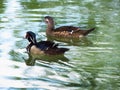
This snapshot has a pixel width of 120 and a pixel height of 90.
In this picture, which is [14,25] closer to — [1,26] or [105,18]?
[1,26]

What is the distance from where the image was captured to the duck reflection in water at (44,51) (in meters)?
12.9

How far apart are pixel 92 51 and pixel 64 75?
2.15m

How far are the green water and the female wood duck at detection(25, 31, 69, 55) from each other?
18 cm

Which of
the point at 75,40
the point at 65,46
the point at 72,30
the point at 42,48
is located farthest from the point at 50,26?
the point at 42,48

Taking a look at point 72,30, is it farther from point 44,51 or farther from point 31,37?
point 44,51

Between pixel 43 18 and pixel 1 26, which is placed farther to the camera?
pixel 43 18

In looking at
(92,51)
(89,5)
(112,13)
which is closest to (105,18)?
(112,13)


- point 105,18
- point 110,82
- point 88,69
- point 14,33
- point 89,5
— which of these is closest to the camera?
point 110,82

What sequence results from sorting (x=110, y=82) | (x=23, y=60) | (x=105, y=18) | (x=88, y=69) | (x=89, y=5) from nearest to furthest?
1. (x=110, y=82)
2. (x=88, y=69)
3. (x=23, y=60)
4. (x=105, y=18)
5. (x=89, y=5)

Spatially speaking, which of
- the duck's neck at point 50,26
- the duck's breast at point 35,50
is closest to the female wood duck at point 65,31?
the duck's neck at point 50,26

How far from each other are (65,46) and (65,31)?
3.64 feet

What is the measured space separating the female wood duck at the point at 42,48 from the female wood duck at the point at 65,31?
61.5 inches

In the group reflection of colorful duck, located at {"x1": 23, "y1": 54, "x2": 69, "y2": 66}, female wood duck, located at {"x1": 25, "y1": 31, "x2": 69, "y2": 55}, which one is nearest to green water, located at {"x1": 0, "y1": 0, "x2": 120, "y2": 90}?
reflection of colorful duck, located at {"x1": 23, "y1": 54, "x2": 69, "y2": 66}

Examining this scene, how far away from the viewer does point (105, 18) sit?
16.8 m
